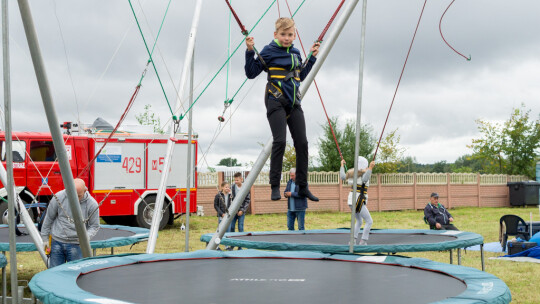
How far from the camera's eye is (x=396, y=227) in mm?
12055

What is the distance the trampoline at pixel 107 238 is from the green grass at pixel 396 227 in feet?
1.33

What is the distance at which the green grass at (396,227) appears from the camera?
5656 millimetres

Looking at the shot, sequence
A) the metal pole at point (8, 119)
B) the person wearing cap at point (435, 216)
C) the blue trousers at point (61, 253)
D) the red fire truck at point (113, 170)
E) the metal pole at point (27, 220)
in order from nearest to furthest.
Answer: the metal pole at point (8, 119) < the metal pole at point (27, 220) < the blue trousers at point (61, 253) < the person wearing cap at point (435, 216) < the red fire truck at point (113, 170)

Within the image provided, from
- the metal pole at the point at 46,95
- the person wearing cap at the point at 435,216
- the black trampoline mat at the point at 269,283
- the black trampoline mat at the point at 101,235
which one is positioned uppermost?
the metal pole at the point at 46,95

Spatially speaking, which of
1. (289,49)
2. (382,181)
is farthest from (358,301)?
(382,181)

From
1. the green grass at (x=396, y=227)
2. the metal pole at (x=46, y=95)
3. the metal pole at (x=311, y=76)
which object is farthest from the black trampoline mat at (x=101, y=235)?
the metal pole at (x=46, y=95)

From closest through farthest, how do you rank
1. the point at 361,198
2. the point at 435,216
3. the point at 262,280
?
the point at 262,280, the point at 361,198, the point at 435,216

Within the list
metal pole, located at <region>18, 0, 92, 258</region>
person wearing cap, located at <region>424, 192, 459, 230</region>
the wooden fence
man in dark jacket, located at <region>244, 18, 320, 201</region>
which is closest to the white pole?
metal pole, located at <region>18, 0, 92, 258</region>

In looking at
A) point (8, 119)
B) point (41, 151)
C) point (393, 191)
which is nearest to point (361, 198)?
point (8, 119)

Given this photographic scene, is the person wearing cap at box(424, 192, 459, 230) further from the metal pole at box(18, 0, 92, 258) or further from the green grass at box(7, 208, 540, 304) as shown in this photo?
the metal pole at box(18, 0, 92, 258)

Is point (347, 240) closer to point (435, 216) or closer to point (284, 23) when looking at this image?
point (435, 216)

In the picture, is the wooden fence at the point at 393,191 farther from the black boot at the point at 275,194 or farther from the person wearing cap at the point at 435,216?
the black boot at the point at 275,194

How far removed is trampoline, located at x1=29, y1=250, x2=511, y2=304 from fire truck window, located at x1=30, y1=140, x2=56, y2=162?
5.91 meters

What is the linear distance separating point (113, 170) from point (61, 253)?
19.0ft
